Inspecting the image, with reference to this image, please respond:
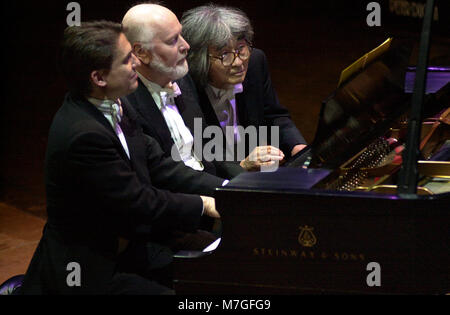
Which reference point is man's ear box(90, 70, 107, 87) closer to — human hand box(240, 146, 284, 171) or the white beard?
the white beard

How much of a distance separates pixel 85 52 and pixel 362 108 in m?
0.98

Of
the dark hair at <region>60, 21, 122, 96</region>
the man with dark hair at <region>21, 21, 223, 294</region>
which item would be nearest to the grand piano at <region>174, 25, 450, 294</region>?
the man with dark hair at <region>21, 21, 223, 294</region>

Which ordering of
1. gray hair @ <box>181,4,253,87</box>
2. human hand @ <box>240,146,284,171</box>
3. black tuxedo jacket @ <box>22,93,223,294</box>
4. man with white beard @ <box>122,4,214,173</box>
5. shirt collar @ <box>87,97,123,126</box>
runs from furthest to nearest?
gray hair @ <box>181,4,253,87</box>
human hand @ <box>240,146,284,171</box>
man with white beard @ <box>122,4,214,173</box>
shirt collar @ <box>87,97,123,126</box>
black tuxedo jacket @ <box>22,93,223,294</box>

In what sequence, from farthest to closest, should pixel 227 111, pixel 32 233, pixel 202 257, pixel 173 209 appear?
pixel 32 233 → pixel 227 111 → pixel 173 209 → pixel 202 257

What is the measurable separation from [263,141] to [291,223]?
1615mm

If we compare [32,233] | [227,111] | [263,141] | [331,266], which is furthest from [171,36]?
[32,233]

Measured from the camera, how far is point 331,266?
2279 mm

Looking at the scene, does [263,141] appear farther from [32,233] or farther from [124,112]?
[32,233]

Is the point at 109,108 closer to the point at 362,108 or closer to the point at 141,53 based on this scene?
the point at 141,53

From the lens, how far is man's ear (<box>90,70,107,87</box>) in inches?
97.5

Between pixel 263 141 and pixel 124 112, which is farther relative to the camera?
pixel 263 141

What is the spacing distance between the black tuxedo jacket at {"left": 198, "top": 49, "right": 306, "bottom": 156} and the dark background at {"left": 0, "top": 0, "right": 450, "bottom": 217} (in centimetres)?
146

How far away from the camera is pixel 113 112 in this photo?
2.57 m

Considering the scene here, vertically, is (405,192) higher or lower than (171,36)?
lower
